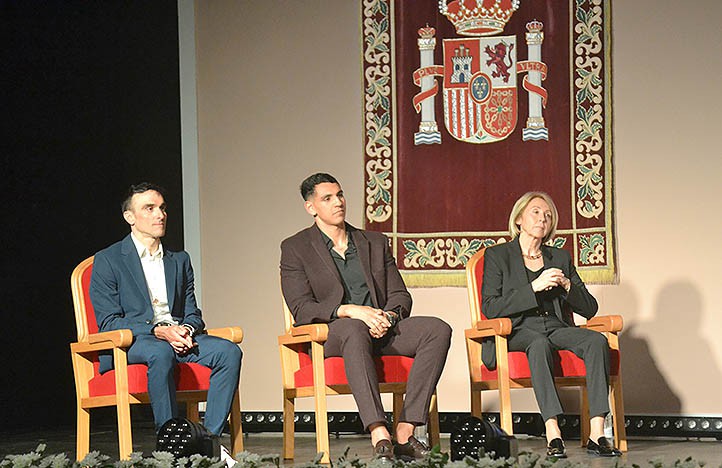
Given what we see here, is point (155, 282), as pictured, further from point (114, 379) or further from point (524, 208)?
point (524, 208)

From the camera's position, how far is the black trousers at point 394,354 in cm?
418

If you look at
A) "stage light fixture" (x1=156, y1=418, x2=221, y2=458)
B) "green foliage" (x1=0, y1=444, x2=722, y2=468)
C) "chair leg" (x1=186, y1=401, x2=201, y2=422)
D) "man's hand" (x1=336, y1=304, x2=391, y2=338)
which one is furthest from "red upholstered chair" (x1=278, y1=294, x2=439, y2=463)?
"green foliage" (x1=0, y1=444, x2=722, y2=468)

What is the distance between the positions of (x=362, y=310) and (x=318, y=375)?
32cm

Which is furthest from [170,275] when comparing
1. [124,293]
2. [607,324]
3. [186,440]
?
[607,324]

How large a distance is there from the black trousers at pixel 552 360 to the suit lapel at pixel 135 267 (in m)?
1.55

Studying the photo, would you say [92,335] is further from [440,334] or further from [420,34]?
[420,34]

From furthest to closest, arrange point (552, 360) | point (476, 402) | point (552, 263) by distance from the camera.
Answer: point (552, 263) → point (476, 402) → point (552, 360)

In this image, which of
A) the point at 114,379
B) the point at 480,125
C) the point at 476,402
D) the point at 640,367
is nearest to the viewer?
the point at 114,379

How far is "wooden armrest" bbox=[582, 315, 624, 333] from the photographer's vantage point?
4.68 metres

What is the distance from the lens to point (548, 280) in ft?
15.2

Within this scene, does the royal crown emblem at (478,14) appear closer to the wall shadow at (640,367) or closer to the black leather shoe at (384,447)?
the wall shadow at (640,367)

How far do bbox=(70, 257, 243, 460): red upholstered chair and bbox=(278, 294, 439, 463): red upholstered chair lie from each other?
0.86ft

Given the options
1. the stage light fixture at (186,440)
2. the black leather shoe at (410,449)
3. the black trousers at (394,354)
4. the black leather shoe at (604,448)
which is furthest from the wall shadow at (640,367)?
the stage light fixture at (186,440)

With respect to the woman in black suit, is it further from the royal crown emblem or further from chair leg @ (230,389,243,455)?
the royal crown emblem
